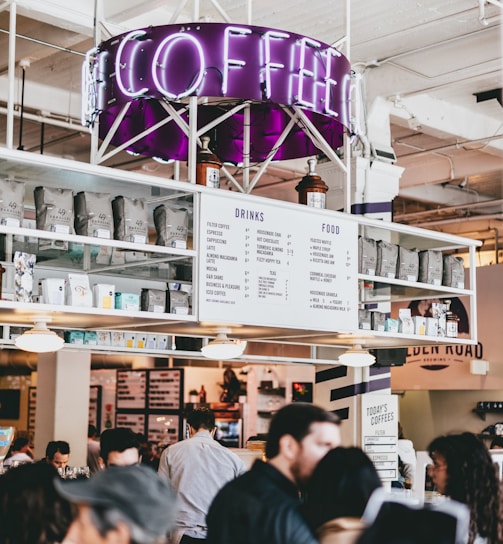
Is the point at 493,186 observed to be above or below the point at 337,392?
above

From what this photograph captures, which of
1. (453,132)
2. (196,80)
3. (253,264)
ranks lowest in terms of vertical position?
(253,264)

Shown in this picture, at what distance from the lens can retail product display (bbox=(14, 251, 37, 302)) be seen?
15.4ft

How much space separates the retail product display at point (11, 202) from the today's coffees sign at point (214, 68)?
87 cm

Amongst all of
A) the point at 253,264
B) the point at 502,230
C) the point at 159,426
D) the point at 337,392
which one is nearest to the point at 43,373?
the point at 159,426

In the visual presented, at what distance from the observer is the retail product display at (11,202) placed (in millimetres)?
4711

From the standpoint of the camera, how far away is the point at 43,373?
10.9 m

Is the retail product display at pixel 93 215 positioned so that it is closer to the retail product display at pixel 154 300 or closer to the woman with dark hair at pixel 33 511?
the retail product display at pixel 154 300

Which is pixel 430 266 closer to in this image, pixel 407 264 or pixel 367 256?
pixel 407 264

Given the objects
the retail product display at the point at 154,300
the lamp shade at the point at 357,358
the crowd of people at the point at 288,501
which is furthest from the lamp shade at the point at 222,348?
the crowd of people at the point at 288,501

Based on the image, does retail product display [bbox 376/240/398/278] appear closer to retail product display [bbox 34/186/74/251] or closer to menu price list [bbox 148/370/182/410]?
retail product display [bbox 34/186/74/251]

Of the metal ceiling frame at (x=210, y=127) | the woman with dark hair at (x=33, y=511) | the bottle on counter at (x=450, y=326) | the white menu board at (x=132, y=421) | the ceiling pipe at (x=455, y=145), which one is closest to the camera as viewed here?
the woman with dark hair at (x=33, y=511)

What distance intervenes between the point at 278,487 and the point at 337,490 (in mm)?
319

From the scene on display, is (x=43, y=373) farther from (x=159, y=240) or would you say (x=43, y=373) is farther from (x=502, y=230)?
(x=502, y=230)

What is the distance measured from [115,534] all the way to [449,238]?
16.0ft
